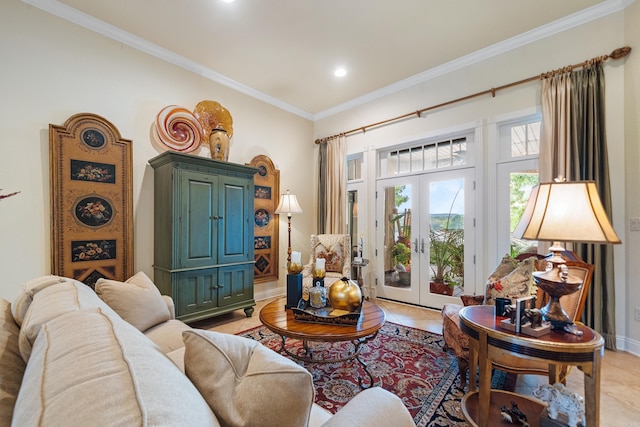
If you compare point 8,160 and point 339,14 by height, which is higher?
point 339,14

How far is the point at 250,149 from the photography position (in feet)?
13.8

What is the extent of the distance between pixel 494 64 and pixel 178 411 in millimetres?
4247

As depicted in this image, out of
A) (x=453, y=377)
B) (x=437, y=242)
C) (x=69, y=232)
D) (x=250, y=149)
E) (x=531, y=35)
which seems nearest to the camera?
(x=453, y=377)

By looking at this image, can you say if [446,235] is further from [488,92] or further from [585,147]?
[488,92]

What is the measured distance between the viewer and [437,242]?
12.6 feet

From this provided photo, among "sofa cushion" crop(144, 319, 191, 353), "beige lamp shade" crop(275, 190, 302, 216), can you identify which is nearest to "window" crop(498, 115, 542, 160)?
"beige lamp shade" crop(275, 190, 302, 216)

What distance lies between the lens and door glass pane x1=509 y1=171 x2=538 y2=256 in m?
3.13

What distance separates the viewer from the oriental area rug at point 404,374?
1.77m

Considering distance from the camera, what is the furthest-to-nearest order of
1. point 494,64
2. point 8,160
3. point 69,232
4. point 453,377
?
point 494,64
point 69,232
point 8,160
point 453,377

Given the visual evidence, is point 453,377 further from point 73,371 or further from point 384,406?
point 73,371

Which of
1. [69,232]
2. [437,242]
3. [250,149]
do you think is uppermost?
[250,149]

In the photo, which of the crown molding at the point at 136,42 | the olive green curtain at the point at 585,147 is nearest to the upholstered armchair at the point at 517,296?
the olive green curtain at the point at 585,147

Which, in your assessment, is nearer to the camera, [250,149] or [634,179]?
[634,179]

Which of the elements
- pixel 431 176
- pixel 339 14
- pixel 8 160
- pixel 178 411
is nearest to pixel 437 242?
pixel 431 176
